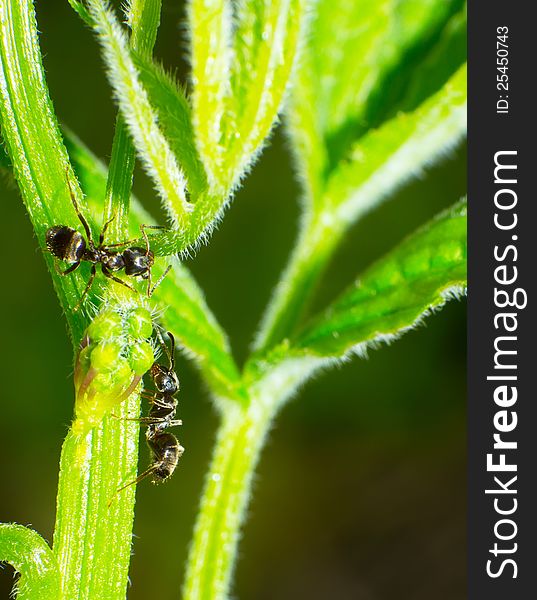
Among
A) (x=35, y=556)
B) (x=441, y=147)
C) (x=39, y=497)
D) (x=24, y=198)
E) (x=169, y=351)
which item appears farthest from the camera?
(x=39, y=497)

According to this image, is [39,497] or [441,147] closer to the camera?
[441,147]

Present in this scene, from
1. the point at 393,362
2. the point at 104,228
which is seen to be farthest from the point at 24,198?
the point at 393,362

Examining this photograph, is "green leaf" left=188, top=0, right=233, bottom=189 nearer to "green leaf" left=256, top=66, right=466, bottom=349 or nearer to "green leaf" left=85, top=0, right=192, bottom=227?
"green leaf" left=85, top=0, right=192, bottom=227

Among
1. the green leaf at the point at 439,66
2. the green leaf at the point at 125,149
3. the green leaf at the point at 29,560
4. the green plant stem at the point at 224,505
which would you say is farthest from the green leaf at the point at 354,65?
the green leaf at the point at 29,560

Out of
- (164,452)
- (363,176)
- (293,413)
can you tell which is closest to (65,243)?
→ (164,452)

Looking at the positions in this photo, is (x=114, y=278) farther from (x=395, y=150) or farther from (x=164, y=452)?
(x=395, y=150)

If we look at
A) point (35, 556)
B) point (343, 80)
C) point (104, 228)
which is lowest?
point (35, 556)

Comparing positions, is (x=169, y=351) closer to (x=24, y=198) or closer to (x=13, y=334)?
(x=24, y=198)

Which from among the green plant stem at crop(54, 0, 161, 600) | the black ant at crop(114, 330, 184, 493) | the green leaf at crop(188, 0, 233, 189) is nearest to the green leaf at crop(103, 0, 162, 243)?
the green leaf at crop(188, 0, 233, 189)

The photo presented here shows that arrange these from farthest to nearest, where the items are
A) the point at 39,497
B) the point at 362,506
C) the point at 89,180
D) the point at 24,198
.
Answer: the point at 362,506 < the point at 39,497 < the point at 89,180 < the point at 24,198
